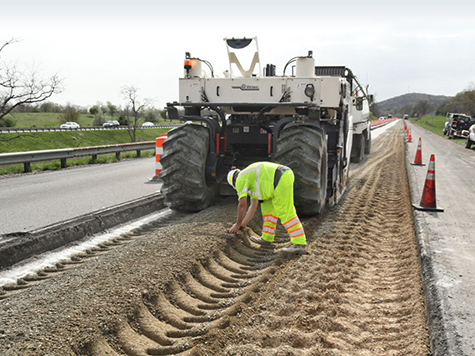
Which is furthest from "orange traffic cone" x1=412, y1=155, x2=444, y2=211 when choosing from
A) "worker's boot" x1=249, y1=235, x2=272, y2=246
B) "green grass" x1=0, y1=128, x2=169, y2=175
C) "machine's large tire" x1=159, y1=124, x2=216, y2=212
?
"green grass" x1=0, y1=128, x2=169, y2=175

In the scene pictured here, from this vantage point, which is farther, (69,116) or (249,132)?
(69,116)

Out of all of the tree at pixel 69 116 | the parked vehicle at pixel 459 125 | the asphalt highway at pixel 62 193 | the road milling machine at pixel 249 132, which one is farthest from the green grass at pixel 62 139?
the parked vehicle at pixel 459 125

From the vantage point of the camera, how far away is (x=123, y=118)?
6481 centimetres

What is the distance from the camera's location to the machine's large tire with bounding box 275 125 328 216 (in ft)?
22.8

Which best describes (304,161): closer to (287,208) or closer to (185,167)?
(287,208)

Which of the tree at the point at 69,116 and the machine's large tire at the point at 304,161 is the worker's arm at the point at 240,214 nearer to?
the machine's large tire at the point at 304,161

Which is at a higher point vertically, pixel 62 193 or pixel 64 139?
pixel 62 193

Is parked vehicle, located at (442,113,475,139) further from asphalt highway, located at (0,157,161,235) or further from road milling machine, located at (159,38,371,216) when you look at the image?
road milling machine, located at (159,38,371,216)

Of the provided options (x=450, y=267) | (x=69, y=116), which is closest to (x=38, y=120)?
(x=69, y=116)

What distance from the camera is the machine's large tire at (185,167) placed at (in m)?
7.46

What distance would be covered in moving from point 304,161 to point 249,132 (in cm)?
164

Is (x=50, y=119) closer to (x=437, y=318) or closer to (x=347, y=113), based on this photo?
(x=347, y=113)

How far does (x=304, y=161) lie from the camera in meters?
6.96

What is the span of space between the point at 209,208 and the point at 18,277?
11.8 feet
